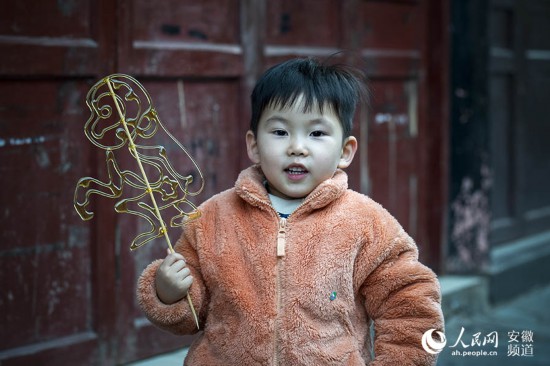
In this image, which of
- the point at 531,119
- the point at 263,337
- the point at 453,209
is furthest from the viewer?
the point at 531,119

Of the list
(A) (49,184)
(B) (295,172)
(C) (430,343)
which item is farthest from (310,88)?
(A) (49,184)

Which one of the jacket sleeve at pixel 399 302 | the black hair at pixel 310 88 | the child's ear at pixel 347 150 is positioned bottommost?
the jacket sleeve at pixel 399 302

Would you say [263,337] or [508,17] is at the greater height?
[508,17]

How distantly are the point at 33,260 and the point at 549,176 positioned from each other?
571 cm

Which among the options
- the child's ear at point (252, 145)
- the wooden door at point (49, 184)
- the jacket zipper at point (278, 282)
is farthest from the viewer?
the wooden door at point (49, 184)

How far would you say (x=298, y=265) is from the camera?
2.80m

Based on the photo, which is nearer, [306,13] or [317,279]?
[317,279]

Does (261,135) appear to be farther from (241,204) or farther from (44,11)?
(44,11)

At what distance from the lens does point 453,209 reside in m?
6.91

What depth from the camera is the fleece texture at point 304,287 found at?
2775 millimetres

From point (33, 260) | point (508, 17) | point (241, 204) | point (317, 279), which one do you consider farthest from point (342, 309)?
point (508, 17)

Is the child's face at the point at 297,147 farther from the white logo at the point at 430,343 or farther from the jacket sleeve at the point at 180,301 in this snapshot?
the white logo at the point at 430,343

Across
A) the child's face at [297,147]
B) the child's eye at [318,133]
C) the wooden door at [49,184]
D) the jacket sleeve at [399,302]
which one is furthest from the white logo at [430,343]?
the wooden door at [49,184]

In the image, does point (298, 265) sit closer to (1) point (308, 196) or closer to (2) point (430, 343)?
(1) point (308, 196)
